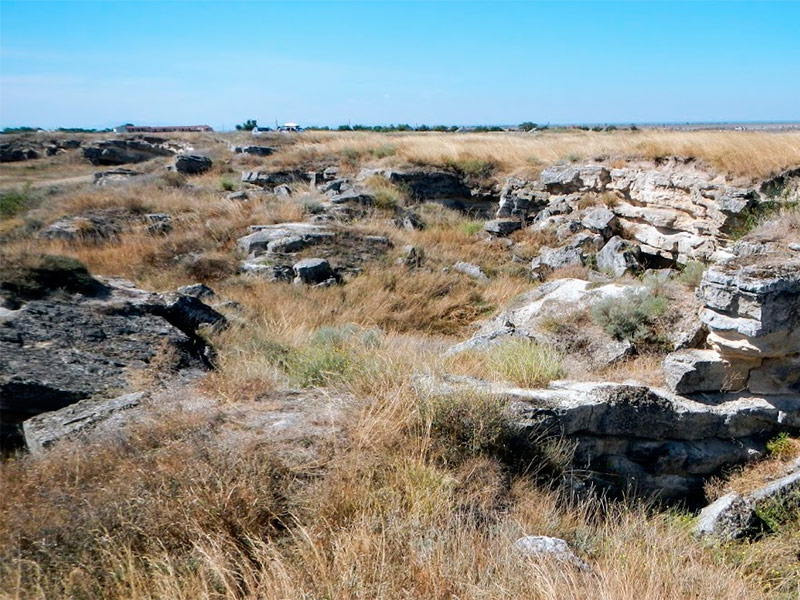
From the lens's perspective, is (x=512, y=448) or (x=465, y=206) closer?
(x=512, y=448)

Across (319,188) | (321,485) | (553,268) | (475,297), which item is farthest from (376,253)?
(321,485)

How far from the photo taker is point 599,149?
48.8ft

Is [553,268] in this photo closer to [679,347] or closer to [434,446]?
[679,347]

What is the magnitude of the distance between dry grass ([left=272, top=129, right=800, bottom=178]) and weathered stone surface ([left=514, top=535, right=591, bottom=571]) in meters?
9.69

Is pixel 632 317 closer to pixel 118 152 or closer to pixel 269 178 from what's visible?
pixel 269 178

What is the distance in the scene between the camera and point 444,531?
2.77m

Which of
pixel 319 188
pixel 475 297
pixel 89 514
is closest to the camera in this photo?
pixel 89 514

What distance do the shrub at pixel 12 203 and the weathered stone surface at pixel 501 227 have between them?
1080 centimetres

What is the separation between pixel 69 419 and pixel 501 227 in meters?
11.2

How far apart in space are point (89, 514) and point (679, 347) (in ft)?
16.2

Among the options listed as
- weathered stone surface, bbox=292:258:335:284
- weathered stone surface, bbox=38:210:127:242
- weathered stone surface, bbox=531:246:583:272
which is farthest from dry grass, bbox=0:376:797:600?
weathered stone surface, bbox=38:210:127:242

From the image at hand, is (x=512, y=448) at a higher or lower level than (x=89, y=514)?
lower

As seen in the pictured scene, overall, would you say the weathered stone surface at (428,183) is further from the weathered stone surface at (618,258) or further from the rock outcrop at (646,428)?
the rock outcrop at (646,428)

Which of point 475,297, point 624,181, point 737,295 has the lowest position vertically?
point 475,297
